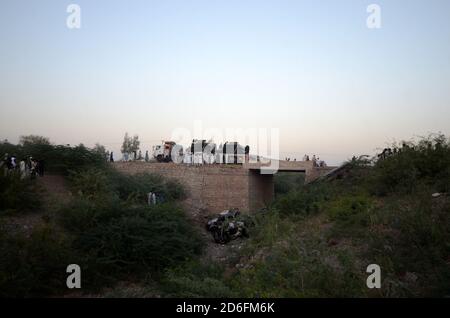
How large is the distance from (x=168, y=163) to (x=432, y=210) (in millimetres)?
14282

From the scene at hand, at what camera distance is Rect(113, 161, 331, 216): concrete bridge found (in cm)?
1925

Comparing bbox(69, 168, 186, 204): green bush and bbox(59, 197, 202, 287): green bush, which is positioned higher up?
bbox(69, 168, 186, 204): green bush

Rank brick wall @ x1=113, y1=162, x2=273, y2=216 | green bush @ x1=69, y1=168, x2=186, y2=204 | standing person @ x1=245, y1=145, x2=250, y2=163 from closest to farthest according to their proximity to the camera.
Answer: green bush @ x1=69, y1=168, x2=186, y2=204
brick wall @ x1=113, y1=162, x2=273, y2=216
standing person @ x1=245, y1=145, x2=250, y2=163

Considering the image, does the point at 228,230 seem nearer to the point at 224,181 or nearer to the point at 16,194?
the point at 224,181

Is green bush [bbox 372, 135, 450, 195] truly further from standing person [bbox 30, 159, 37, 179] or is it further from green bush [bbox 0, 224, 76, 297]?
standing person [bbox 30, 159, 37, 179]

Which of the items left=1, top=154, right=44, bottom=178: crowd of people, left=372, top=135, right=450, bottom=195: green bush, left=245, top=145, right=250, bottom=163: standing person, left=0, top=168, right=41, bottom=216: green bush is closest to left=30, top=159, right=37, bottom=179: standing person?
left=1, top=154, right=44, bottom=178: crowd of people

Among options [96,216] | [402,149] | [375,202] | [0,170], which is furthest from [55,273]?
[402,149]

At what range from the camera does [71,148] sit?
1953 centimetres

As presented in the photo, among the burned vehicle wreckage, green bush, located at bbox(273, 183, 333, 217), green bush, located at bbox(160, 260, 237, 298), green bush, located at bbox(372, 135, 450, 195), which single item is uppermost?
green bush, located at bbox(372, 135, 450, 195)

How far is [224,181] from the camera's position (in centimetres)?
1969

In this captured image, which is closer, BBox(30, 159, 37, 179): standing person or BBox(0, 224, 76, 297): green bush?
BBox(0, 224, 76, 297): green bush

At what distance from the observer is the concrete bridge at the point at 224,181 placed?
19.2m

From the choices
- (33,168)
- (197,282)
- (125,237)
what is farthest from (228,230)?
(33,168)

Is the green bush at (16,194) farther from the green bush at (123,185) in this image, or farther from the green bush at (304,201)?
the green bush at (304,201)
